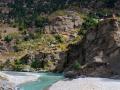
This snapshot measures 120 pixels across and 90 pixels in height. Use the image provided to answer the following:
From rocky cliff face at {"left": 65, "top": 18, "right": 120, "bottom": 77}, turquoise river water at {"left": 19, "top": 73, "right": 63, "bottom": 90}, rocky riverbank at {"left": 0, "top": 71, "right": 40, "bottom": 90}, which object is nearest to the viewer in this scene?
rocky riverbank at {"left": 0, "top": 71, "right": 40, "bottom": 90}

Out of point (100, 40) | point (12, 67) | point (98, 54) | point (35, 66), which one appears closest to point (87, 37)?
point (100, 40)

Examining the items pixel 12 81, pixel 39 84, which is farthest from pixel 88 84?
pixel 12 81

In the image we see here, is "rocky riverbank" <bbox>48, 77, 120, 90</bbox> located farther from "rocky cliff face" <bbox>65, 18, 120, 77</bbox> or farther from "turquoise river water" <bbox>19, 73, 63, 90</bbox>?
"rocky cliff face" <bbox>65, 18, 120, 77</bbox>

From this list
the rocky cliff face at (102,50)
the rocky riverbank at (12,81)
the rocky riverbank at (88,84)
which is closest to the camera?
the rocky riverbank at (88,84)

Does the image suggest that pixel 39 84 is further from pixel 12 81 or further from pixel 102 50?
pixel 102 50

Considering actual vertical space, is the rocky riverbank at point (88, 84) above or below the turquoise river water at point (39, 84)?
above

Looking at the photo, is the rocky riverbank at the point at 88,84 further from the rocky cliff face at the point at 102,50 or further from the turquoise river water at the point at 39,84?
the rocky cliff face at the point at 102,50

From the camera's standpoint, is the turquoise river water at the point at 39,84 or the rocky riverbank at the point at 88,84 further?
the turquoise river water at the point at 39,84

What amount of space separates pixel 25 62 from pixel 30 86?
65547 millimetres

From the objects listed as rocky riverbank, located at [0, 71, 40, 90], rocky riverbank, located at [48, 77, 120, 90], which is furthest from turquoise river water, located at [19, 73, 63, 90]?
rocky riverbank, located at [48, 77, 120, 90]

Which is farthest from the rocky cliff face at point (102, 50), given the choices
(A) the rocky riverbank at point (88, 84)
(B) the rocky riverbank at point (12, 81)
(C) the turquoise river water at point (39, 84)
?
(B) the rocky riverbank at point (12, 81)

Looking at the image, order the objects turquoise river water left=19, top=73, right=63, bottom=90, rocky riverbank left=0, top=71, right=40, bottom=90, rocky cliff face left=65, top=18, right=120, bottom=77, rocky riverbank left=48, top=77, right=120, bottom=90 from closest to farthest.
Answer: rocky riverbank left=48, top=77, right=120, bottom=90, rocky riverbank left=0, top=71, right=40, bottom=90, turquoise river water left=19, top=73, right=63, bottom=90, rocky cliff face left=65, top=18, right=120, bottom=77

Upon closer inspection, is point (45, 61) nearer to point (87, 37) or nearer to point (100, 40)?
point (87, 37)

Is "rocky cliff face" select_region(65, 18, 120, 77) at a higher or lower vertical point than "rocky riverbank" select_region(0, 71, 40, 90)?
higher
